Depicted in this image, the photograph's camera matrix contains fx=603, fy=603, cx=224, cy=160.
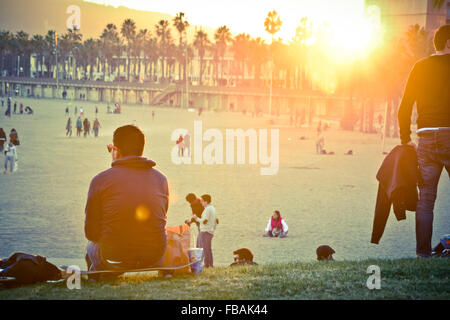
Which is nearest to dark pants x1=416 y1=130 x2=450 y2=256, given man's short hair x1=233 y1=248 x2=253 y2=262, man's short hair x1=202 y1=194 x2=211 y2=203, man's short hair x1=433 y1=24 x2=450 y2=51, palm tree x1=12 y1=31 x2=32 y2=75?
man's short hair x1=433 y1=24 x2=450 y2=51

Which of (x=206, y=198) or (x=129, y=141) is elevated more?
(x=129, y=141)

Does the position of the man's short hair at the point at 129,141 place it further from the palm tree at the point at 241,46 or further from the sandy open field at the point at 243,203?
the palm tree at the point at 241,46

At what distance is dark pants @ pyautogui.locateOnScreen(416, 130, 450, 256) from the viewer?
5312 millimetres

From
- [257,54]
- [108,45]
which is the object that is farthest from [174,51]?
[257,54]

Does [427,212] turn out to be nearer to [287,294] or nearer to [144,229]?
[287,294]

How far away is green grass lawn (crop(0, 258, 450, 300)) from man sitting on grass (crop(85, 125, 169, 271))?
0.79 ft

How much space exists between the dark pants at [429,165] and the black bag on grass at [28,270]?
3273 millimetres

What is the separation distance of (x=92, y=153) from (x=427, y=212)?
3104cm

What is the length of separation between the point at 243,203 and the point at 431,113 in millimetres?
14635

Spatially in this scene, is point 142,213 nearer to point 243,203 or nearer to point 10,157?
point 243,203

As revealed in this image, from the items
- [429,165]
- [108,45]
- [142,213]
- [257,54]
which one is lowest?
[142,213]

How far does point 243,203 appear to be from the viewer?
65.2 feet

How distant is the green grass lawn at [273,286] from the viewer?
4.45 m

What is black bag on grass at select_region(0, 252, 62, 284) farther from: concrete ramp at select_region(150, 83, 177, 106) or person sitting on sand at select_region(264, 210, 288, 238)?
concrete ramp at select_region(150, 83, 177, 106)
